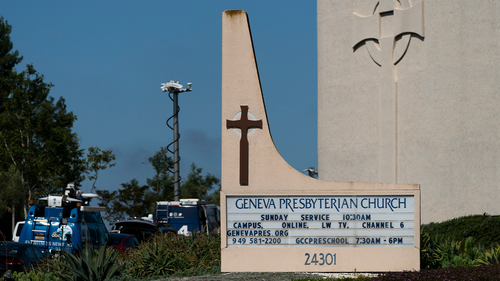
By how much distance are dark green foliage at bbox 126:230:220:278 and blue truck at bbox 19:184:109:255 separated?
3.51 metres

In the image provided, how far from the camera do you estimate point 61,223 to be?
16.3 metres

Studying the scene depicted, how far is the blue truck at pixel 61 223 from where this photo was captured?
16578 millimetres

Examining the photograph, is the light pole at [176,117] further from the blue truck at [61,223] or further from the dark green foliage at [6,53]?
the dark green foliage at [6,53]

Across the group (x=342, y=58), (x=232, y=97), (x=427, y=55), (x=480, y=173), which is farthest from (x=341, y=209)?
(x=342, y=58)

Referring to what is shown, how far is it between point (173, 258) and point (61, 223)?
189 inches

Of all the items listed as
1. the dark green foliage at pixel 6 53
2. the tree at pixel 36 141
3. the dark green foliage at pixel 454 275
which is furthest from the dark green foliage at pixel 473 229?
the dark green foliage at pixel 6 53

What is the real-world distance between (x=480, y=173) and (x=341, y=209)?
38.5ft

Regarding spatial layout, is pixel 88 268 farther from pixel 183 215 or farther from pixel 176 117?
pixel 176 117

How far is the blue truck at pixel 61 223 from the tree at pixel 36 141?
17727mm

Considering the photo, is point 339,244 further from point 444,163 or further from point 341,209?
point 444,163

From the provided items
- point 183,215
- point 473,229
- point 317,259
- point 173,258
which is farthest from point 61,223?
point 473,229

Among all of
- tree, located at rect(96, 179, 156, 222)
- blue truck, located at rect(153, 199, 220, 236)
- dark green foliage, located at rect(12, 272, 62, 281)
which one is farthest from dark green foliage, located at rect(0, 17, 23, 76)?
dark green foliage, located at rect(12, 272, 62, 281)

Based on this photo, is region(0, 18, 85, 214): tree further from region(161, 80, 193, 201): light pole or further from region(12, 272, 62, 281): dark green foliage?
region(12, 272, 62, 281): dark green foliage

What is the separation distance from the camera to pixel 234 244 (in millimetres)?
11547
